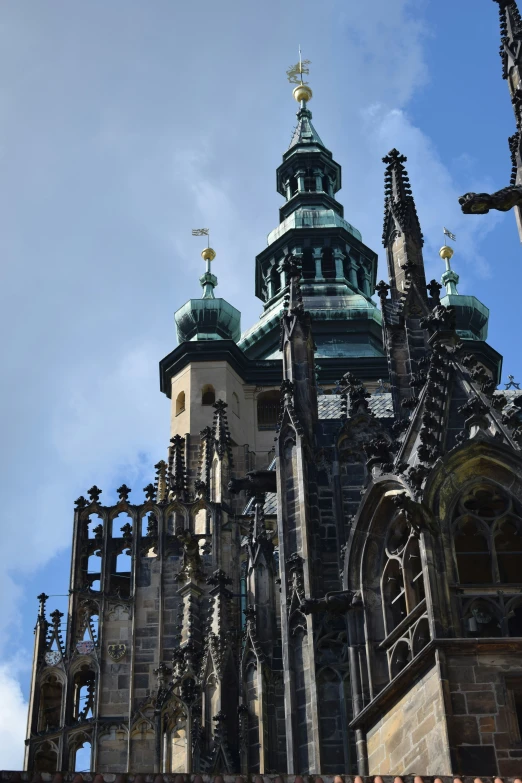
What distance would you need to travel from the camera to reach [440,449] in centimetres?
2400

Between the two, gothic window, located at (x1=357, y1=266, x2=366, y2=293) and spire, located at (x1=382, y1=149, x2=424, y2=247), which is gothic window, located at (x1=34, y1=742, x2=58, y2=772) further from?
gothic window, located at (x1=357, y1=266, x2=366, y2=293)

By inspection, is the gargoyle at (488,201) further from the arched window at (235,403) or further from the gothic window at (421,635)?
the arched window at (235,403)

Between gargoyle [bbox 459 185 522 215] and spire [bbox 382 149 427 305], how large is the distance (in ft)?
27.4

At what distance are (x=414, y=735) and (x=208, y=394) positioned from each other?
38.0m

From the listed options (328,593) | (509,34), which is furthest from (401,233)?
(328,593)

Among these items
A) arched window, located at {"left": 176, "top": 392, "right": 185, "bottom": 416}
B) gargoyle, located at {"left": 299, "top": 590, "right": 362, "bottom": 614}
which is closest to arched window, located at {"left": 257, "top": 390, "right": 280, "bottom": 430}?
arched window, located at {"left": 176, "top": 392, "right": 185, "bottom": 416}

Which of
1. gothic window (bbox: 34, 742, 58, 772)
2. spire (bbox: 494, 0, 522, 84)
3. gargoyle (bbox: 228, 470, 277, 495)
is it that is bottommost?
gothic window (bbox: 34, 742, 58, 772)

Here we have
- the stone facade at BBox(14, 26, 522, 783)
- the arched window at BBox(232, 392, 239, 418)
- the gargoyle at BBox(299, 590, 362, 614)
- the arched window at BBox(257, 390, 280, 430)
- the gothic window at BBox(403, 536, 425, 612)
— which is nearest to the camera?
the stone facade at BBox(14, 26, 522, 783)

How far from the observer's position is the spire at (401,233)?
99.5ft

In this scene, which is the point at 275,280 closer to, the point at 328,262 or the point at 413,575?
the point at 328,262

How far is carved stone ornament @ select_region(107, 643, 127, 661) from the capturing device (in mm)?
37969

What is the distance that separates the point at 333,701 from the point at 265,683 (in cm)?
470

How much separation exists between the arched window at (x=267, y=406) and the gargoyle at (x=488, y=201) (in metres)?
38.4

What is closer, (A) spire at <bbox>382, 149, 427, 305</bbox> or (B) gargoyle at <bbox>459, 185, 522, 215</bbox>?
(B) gargoyle at <bbox>459, 185, 522, 215</bbox>
